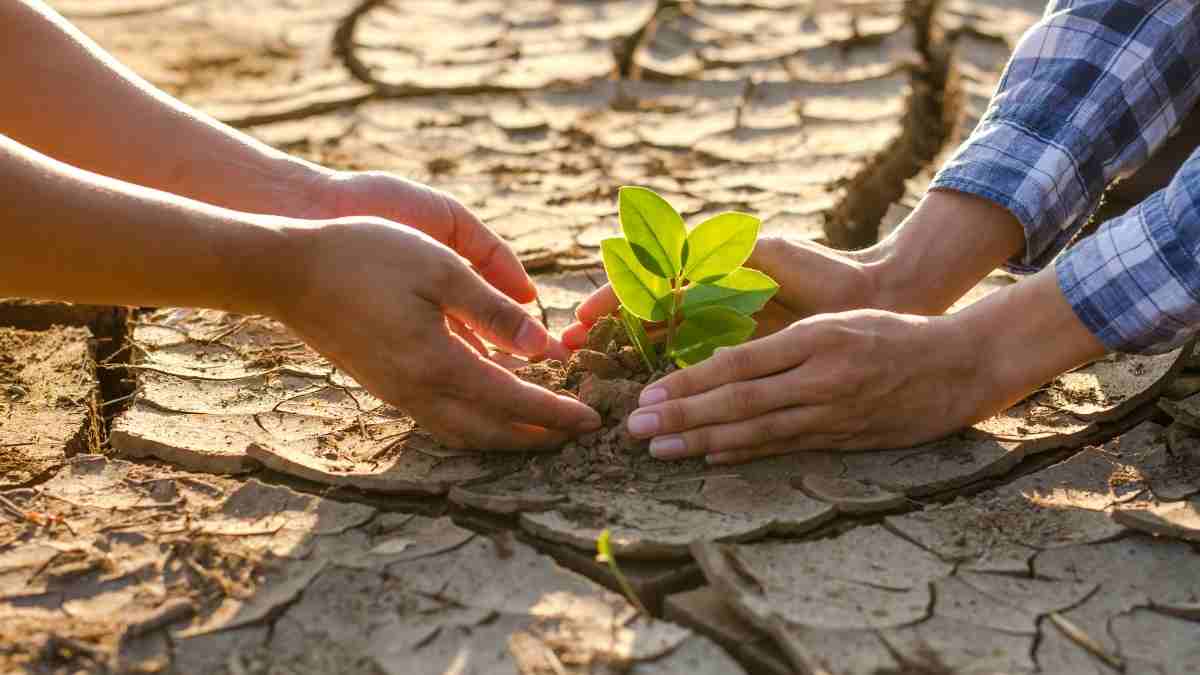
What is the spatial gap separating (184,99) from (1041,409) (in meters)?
2.42

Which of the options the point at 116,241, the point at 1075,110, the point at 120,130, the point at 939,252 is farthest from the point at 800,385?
the point at 120,130

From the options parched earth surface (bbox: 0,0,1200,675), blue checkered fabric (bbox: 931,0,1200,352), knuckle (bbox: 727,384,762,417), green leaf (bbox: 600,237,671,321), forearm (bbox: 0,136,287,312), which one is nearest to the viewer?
parched earth surface (bbox: 0,0,1200,675)

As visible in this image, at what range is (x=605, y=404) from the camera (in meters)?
1.78

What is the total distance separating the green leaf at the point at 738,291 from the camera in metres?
1.80

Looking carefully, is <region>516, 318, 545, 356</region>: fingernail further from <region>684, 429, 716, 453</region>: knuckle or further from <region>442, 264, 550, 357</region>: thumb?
<region>684, 429, 716, 453</region>: knuckle

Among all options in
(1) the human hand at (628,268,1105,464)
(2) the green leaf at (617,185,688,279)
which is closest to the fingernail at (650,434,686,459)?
(1) the human hand at (628,268,1105,464)

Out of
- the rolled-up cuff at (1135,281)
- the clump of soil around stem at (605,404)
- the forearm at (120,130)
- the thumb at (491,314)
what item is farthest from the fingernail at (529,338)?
the rolled-up cuff at (1135,281)

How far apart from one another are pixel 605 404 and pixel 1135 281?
29.0 inches

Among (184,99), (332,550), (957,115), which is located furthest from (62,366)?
(957,115)

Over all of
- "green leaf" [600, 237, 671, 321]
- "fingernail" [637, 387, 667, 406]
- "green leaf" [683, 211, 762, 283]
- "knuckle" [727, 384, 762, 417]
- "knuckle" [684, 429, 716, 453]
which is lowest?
"knuckle" [684, 429, 716, 453]

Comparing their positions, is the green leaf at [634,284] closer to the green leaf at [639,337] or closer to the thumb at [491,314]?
the green leaf at [639,337]

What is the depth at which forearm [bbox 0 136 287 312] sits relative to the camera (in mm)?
1537

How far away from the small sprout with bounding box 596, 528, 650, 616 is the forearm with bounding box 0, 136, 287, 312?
1.74ft

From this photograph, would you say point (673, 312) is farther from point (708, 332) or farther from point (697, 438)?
point (697, 438)
